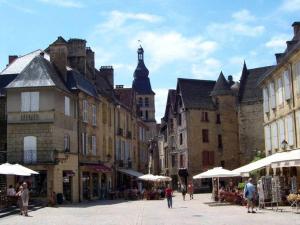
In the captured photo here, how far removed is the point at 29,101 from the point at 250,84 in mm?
29757

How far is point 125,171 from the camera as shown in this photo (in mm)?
49500

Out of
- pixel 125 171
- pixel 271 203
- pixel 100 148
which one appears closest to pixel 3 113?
pixel 100 148

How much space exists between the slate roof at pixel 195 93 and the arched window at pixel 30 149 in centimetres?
2799

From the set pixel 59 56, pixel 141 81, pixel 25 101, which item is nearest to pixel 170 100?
pixel 59 56

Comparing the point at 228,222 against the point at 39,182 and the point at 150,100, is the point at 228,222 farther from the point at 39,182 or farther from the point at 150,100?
the point at 150,100

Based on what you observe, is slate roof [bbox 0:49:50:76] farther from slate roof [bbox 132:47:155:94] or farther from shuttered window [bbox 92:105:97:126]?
slate roof [bbox 132:47:155:94]

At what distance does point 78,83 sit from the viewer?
38.8 m

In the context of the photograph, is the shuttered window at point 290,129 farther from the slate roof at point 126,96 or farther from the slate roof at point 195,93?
the slate roof at point 195,93

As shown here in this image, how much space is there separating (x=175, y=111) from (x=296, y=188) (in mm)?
37877

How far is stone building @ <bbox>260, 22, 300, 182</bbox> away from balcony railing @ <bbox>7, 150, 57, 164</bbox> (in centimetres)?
1387

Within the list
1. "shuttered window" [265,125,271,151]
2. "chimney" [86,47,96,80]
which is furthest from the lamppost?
"chimney" [86,47,96,80]

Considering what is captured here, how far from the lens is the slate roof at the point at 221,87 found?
6159 centimetres

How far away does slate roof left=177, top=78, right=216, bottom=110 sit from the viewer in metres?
60.9

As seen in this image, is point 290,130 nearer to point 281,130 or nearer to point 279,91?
point 281,130
